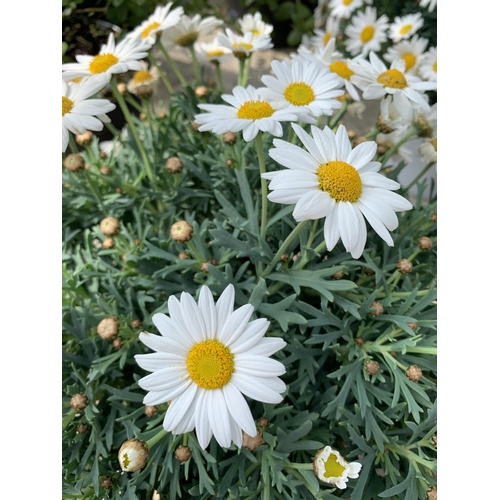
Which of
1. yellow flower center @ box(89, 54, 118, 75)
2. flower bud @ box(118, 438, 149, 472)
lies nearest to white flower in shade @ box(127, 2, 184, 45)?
yellow flower center @ box(89, 54, 118, 75)

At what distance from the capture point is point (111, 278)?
950mm

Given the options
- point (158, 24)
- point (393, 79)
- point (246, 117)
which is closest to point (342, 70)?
point (393, 79)

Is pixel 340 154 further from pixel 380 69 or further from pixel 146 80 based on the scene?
pixel 146 80

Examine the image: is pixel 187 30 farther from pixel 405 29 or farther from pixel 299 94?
pixel 405 29

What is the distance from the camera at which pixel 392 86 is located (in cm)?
90

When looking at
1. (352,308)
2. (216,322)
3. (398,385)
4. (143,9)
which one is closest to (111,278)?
(216,322)

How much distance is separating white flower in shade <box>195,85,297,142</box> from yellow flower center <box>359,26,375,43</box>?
1.12 meters

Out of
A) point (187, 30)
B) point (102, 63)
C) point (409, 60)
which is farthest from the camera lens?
point (409, 60)

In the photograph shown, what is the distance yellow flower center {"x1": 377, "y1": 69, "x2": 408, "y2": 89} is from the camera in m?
0.89

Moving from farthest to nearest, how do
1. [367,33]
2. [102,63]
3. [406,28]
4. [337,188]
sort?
[367,33]
[406,28]
[102,63]
[337,188]

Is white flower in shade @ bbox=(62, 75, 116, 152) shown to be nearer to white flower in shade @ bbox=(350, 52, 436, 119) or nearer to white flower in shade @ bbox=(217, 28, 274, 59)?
white flower in shade @ bbox=(217, 28, 274, 59)

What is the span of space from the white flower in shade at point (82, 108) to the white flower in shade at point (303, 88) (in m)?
0.29

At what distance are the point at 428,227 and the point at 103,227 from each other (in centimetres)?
75

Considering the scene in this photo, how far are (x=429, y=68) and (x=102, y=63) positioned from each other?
0.89 m
